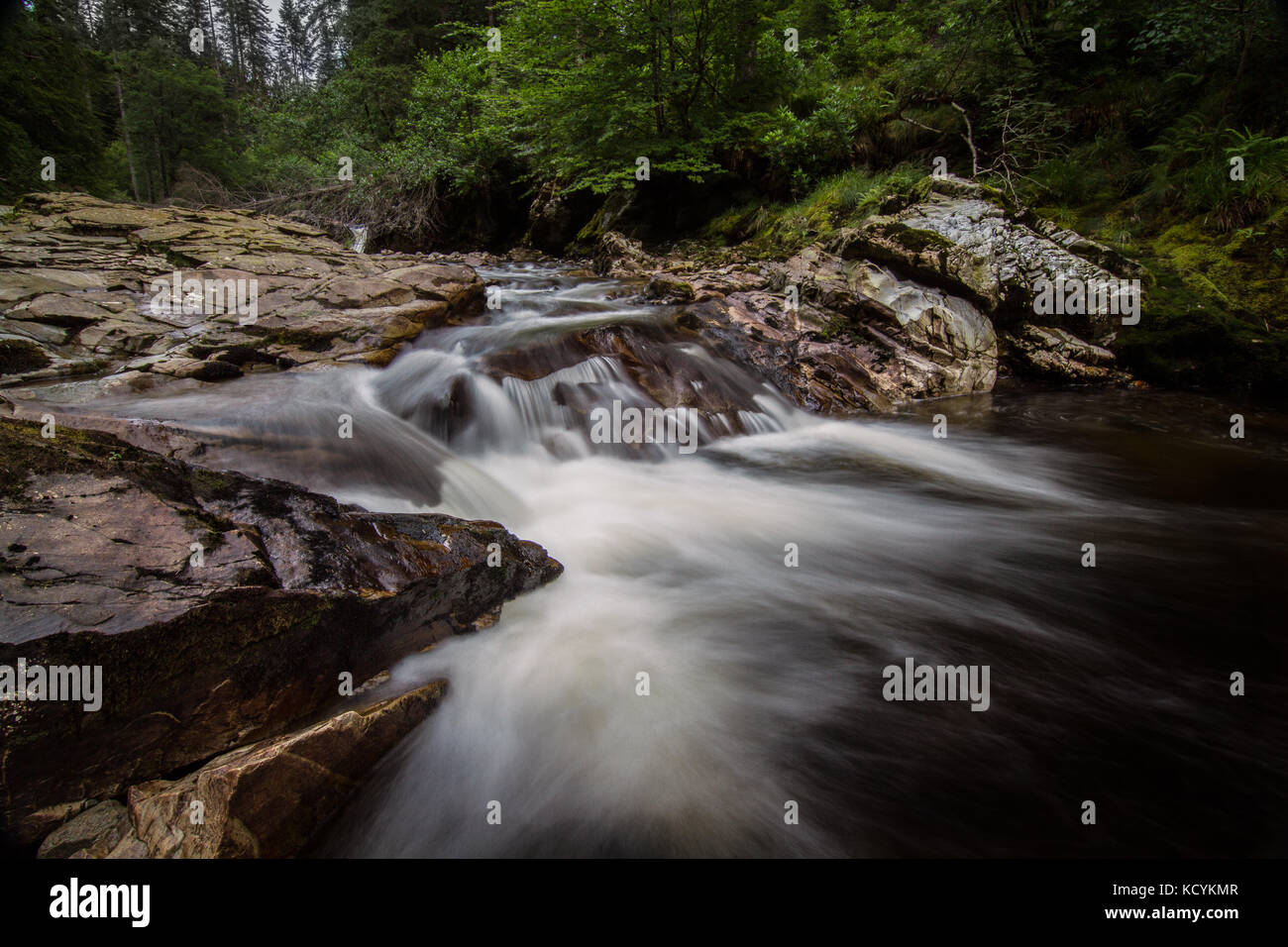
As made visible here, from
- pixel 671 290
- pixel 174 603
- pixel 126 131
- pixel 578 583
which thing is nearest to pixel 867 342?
pixel 671 290

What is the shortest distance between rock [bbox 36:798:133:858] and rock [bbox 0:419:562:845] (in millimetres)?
54

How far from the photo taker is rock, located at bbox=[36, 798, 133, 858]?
64.3 inches

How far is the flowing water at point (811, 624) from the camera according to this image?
2070mm

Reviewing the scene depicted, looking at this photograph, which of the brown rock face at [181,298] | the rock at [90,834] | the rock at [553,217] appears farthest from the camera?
the rock at [553,217]

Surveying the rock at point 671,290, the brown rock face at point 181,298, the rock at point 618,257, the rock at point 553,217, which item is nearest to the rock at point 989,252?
the rock at point 671,290

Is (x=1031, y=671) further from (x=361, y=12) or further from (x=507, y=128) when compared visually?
(x=361, y=12)

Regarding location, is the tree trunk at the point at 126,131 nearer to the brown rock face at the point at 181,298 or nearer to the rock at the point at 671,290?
the brown rock face at the point at 181,298

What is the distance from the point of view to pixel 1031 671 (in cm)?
274

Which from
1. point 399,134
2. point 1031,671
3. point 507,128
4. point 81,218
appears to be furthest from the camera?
point 399,134

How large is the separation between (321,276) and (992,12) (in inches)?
481

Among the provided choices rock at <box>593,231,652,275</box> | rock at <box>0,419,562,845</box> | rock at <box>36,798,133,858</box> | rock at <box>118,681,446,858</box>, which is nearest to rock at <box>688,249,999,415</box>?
rock at <box>593,231,652,275</box>

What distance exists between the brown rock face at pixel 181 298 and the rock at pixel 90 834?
3956mm

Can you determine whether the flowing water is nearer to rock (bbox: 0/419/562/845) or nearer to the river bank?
the river bank
